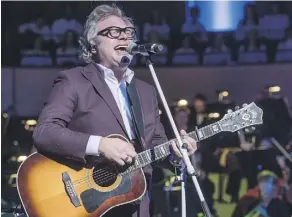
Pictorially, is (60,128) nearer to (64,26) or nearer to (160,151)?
(160,151)

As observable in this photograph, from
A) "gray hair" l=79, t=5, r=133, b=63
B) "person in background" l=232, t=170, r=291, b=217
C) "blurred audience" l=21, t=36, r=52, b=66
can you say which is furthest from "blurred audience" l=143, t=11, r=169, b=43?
"gray hair" l=79, t=5, r=133, b=63

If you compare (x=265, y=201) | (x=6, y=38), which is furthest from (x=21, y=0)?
(x=265, y=201)

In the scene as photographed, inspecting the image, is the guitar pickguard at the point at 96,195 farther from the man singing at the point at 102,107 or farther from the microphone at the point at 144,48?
the microphone at the point at 144,48

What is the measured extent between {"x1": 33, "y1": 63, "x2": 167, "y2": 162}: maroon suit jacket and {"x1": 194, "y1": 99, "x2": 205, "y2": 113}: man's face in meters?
3.27

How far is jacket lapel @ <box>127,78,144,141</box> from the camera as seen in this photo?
305 centimetres

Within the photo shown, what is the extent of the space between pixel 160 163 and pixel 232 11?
127 inches

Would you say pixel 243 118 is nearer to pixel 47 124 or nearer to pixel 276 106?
Result: pixel 47 124

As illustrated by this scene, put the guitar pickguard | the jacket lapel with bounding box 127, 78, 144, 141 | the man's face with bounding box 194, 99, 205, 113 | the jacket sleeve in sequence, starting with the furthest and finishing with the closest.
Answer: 1. the man's face with bounding box 194, 99, 205, 113
2. the jacket lapel with bounding box 127, 78, 144, 141
3. the guitar pickguard
4. the jacket sleeve

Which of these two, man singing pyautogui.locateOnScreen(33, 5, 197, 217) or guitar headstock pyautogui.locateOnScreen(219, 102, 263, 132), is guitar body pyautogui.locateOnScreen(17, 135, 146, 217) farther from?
guitar headstock pyautogui.locateOnScreen(219, 102, 263, 132)

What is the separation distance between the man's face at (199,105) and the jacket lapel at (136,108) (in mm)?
3260

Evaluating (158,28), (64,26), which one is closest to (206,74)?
(158,28)

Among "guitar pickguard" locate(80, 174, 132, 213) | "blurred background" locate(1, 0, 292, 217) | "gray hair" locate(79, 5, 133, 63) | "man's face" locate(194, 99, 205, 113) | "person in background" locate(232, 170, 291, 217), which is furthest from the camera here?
"man's face" locate(194, 99, 205, 113)

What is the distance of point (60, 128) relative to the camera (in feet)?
9.37

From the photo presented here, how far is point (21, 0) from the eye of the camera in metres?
5.98
